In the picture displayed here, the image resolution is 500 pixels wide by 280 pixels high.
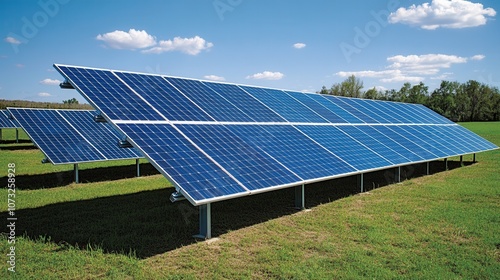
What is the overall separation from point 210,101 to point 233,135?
2.53m

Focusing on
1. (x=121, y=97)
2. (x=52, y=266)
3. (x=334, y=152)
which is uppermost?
(x=121, y=97)

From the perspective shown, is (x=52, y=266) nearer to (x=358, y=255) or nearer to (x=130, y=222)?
(x=130, y=222)

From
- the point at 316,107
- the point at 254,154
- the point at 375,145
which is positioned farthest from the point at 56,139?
the point at 375,145

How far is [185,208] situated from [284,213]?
310cm

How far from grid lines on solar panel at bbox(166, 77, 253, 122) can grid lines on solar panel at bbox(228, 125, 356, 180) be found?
64cm

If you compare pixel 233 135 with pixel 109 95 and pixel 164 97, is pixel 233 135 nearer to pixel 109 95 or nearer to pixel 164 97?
pixel 164 97

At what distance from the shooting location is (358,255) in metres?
8.73

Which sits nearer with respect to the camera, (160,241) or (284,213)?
(160,241)

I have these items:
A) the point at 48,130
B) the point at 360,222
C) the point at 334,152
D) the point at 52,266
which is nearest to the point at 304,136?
the point at 334,152

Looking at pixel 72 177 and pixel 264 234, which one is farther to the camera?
pixel 72 177

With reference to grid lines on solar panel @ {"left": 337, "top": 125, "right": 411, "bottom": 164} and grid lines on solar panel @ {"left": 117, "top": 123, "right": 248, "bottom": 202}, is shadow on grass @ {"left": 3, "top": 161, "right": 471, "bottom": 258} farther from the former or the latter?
grid lines on solar panel @ {"left": 337, "top": 125, "right": 411, "bottom": 164}

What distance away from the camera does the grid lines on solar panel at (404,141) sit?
19016 mm

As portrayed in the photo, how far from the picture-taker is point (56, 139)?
19.8 metres

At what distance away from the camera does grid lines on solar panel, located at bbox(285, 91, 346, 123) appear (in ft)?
62.6
